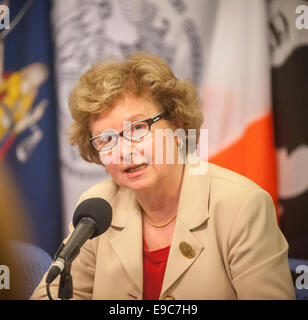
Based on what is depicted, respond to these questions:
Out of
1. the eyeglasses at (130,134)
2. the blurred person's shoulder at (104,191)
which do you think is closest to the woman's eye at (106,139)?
the eyeglasses at (130,134)

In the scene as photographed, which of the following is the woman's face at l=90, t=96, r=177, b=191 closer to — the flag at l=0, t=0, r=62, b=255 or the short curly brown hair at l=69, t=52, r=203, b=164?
the short curly brown hair at l=69, t=52, r=203, b=164

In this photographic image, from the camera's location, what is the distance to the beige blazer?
126cm

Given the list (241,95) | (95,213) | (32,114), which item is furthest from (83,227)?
(241,95)

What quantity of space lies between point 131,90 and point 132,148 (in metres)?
0.23

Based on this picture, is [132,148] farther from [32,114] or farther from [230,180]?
[32,114]

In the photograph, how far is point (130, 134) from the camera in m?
1.37

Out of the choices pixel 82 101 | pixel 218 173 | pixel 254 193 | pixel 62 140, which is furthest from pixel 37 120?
pixel 254 193

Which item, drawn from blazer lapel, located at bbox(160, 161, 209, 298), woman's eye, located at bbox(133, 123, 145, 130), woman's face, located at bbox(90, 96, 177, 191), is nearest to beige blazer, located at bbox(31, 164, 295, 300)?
blazer lapel, located at bbox(160, 161, 209, 298)

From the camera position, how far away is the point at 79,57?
1839 millimetres

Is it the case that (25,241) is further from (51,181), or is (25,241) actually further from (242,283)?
(242,283)

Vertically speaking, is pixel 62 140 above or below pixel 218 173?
above

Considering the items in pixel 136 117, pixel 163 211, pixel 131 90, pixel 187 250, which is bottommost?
pixel 187 250

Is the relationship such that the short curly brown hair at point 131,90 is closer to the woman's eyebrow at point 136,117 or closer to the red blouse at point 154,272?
the woman's eyebrow at point 136,117

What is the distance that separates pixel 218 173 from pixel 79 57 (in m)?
0.95
